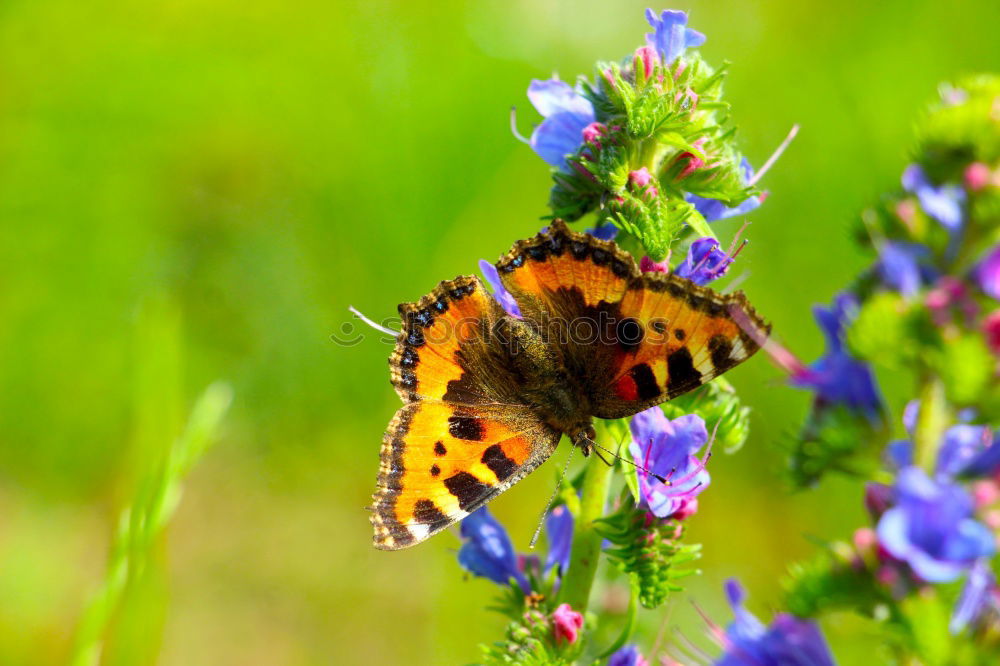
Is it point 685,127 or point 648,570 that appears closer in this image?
point 648,570

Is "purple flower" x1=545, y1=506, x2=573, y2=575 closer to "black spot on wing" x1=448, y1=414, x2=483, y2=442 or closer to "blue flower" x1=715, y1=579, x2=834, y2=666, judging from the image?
"black spot on wing" x1=448, y1=414, x2=483, y2=442

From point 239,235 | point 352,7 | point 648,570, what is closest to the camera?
point 648,570

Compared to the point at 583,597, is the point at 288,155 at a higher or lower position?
higher

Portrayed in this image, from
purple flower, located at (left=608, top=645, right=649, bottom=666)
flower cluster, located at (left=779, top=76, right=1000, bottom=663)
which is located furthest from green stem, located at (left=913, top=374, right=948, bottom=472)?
purple flower, located at (left=608, top=645, right=649, bottom=666)

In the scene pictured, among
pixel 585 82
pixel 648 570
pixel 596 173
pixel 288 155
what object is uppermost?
pixel 288 155

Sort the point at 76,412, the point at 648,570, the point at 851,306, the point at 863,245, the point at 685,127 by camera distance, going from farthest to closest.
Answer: the point at 76,412 < the point at 685,127 < the point at 648,570 < the point at 863,245 < the point at 851,306

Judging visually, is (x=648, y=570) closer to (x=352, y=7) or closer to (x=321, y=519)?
(x=321, y=519)

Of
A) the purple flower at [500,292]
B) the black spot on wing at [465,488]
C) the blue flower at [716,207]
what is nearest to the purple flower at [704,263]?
the blue flower at [716,207]

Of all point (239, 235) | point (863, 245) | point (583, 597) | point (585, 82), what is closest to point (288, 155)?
point (239, 235)

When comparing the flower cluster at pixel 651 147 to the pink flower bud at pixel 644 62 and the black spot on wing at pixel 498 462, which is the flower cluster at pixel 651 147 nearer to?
the pink flower bud at pixel 644 62
